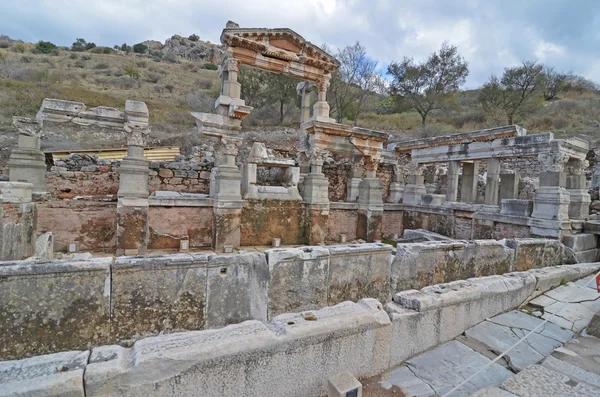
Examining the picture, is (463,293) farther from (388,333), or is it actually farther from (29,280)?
(29,280)

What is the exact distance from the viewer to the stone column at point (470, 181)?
10.2m

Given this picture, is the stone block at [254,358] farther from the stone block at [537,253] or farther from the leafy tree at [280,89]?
the leafy tree at [280,89]

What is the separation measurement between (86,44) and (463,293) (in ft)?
173

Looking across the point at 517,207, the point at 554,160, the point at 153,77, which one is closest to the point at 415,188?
the point at 517,207

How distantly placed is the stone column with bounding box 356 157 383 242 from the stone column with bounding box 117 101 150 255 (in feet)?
A: 22.0

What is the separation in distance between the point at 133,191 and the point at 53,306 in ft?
16.3

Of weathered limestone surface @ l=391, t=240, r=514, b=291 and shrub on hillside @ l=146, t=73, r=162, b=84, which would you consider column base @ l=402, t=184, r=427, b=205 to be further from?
shrub on hillside @ l=146, t=73, r=162, b=84

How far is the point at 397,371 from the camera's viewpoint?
2559 mm

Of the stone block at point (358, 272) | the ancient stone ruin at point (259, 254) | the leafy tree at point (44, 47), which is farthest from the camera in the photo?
the leafy tree at point (44, 47)

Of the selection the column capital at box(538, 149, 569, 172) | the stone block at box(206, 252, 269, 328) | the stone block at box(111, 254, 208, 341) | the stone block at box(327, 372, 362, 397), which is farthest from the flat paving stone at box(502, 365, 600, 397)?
the column capital at box(538, 149, 569, 172)

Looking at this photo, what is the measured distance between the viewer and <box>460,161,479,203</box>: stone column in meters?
10.2

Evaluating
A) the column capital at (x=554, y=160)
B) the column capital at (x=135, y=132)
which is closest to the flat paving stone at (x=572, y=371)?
the column capital at (x=554, y=160)

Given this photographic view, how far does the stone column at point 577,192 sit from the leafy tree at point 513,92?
1728 cm

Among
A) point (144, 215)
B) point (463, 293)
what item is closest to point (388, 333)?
point (463, 293)
